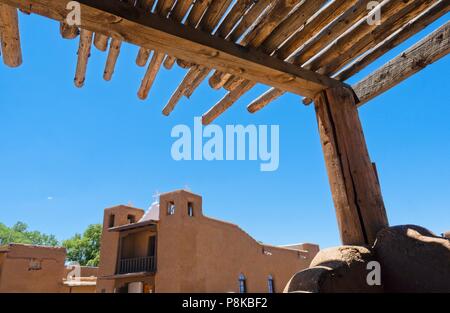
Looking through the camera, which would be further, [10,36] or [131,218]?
[131,218]

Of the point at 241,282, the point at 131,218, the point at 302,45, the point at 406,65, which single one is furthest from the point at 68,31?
the point at 131,218

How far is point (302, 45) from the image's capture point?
2367 mm

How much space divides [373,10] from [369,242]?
1.48 meters

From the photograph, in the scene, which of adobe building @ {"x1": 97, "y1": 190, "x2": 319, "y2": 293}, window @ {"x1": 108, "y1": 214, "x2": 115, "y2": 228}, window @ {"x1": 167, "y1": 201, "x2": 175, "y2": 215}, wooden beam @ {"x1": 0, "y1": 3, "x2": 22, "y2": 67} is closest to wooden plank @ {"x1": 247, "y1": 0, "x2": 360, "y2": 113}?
wooden beam @ {"x1": 0, "y1": 3, "x2": 22, "y2": 67}

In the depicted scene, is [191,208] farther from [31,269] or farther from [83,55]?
[83,55]

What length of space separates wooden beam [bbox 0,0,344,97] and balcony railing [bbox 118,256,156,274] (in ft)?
61.8

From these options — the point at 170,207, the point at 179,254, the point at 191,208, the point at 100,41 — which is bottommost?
the point at 100,41

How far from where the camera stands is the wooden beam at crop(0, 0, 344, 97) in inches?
69.4

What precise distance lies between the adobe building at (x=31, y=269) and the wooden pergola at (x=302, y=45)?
66.8 ft

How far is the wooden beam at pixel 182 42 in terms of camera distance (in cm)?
176

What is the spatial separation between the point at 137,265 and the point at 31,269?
6.01 metres

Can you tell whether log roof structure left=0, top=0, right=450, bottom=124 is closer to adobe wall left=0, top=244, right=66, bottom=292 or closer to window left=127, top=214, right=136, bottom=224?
adobe wall left=0, top=244, right=66, bottom=292

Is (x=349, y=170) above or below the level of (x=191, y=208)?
below
